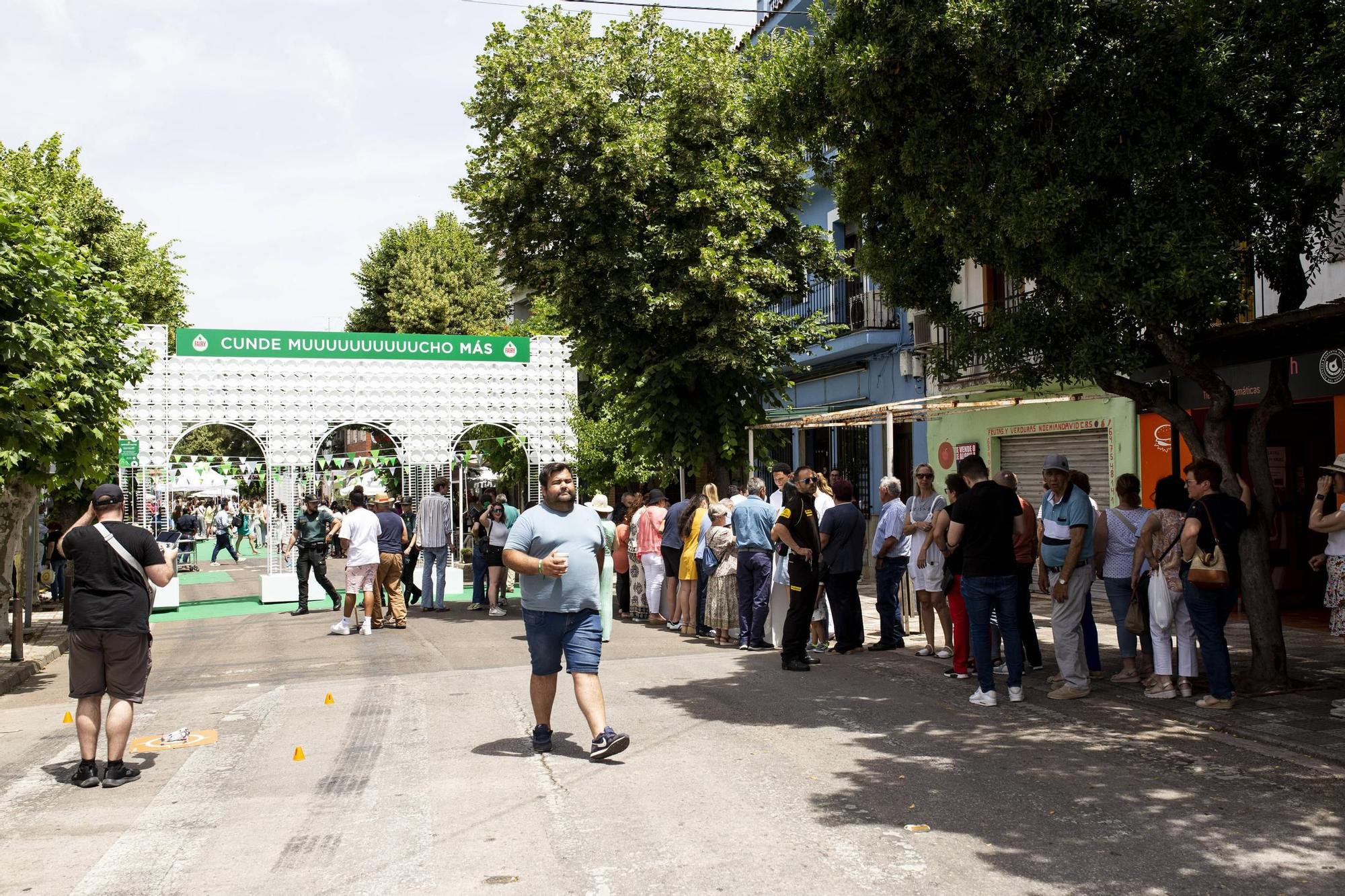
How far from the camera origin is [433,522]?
17.0 metres

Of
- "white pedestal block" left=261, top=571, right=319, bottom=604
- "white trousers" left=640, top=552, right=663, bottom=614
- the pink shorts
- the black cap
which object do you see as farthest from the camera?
"white pedestal block" left=261, top=571, right=319, bottom=604

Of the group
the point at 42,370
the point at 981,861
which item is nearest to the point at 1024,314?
the point at 981,861

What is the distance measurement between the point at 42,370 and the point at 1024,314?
8364mm

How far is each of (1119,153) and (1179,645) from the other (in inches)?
145

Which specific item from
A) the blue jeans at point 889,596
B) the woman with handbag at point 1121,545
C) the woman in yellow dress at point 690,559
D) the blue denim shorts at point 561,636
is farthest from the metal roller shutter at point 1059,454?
the blue denim shorts at point 561,636

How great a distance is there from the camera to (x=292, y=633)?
48.3ft

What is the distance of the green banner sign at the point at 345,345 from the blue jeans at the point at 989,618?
45.3 ft

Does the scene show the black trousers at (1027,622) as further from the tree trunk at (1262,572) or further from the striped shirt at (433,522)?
the striped shirt at (433,522)

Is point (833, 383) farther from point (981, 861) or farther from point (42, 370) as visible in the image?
point (981, 861)

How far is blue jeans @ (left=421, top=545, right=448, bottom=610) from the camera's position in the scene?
17.1 m

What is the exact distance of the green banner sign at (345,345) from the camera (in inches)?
768

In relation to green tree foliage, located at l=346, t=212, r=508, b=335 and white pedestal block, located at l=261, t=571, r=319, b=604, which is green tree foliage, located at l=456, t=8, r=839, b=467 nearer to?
white pedestal block, located at l=261, t=571, r=319, b=604

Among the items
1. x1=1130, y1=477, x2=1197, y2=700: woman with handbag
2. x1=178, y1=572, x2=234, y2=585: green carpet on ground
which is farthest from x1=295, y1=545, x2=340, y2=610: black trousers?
x1=1130, y1=477, x2=1197, y2=700: woman with handbag

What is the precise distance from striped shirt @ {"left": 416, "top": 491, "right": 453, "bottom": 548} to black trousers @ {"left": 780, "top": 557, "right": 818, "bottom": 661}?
8010mm
